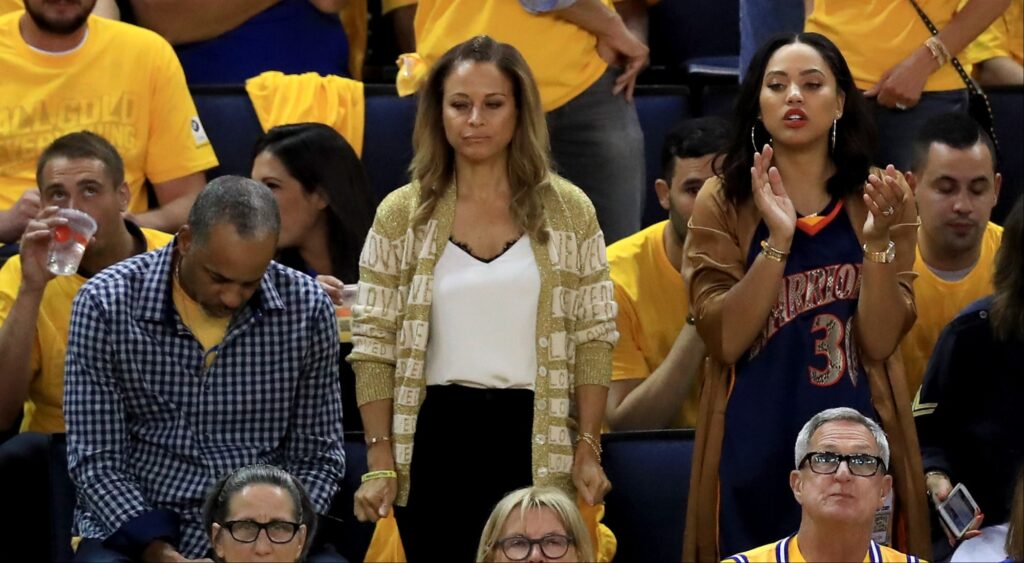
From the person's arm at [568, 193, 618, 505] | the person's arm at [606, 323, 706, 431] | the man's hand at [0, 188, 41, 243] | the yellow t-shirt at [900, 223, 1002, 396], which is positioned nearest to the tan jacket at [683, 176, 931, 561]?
the person's arm at [568, 193, 618, 505]

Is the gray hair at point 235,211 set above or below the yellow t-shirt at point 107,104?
below

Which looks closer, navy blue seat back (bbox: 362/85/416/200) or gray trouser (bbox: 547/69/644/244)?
gray trouser (bbox: 547/69/644/244)

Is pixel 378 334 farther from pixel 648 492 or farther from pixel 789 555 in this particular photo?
pixel 789 555

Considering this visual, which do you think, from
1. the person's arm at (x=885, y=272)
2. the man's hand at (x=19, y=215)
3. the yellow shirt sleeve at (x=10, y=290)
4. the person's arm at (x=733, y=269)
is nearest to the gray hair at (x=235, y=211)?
the yellow shirt sleeve at (x=10, y=290)

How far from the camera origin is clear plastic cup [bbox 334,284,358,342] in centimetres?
501

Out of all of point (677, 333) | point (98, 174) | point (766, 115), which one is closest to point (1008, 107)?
point (677, 333)

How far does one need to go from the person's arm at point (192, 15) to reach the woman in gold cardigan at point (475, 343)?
6.18ft

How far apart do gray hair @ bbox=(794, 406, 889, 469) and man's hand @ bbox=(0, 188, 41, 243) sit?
223 cm

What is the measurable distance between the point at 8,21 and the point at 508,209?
6.56 ft

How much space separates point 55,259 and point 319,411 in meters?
0.78

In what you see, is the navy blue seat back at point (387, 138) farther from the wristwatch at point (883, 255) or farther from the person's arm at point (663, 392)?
the wristwatch at point (883, 255)

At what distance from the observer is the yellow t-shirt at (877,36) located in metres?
5.69

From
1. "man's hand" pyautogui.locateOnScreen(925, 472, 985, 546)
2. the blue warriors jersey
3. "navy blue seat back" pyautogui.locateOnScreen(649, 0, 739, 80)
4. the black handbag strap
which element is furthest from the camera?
"navy blue seat back" pyautogui.locateOnScreen(649, 0, 739, 80)

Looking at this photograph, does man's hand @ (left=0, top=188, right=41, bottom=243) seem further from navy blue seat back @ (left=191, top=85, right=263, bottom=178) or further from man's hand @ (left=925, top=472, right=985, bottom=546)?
man's hand @ (left=925, top=472, right=985, bottom=546)
